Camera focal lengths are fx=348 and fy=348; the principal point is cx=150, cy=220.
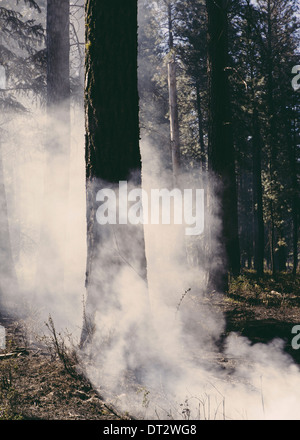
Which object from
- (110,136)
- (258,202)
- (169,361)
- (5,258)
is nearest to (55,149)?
(5,258)

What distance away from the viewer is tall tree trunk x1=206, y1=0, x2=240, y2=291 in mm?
9008

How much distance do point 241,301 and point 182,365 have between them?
13.7 feet

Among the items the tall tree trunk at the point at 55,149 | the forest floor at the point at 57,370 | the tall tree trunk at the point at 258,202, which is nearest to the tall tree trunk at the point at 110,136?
the forest floor at the point at 57,370

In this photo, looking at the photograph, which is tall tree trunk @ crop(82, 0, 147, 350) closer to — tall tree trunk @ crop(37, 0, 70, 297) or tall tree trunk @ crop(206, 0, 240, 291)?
tall tree trunk @ crop(37, 0, 70, 297)

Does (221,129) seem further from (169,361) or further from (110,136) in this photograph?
(169,361)

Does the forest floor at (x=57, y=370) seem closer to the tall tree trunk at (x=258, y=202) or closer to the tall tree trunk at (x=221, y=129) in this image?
the tall tree trunk at (x=221, y=129)

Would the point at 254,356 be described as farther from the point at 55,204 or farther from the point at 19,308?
the point at 55,204

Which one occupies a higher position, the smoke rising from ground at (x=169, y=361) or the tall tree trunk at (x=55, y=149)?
the tall tree trunk at (x=55, y=149)

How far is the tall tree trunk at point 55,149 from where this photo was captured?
804 centimetres

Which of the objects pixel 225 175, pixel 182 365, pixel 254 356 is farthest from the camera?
pixel 225 175

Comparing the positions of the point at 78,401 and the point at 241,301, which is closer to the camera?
the point at 78,401

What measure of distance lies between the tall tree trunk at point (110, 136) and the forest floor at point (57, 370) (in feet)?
1.86
